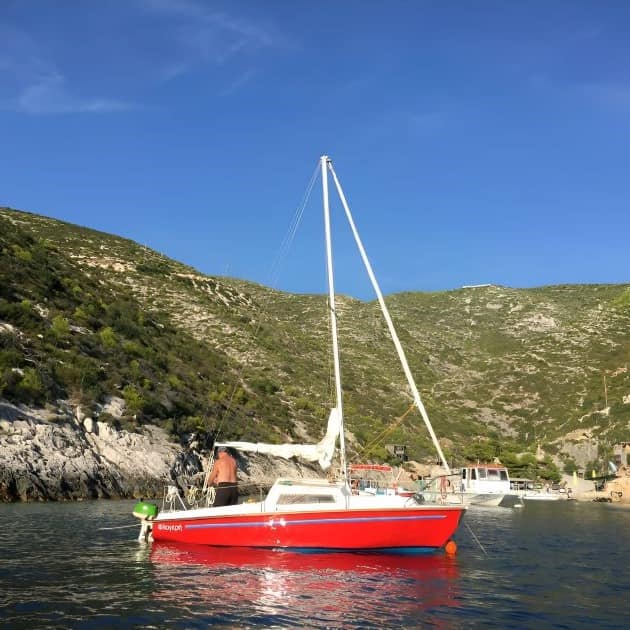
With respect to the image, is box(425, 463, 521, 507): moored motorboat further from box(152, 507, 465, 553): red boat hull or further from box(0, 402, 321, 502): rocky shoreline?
box(152, 507, 465, 553): red boat hull

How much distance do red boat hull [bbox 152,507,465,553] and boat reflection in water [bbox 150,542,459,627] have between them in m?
0.36

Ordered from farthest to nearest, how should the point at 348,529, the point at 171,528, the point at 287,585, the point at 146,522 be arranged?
the point at 146,522 → the point at 171,528 → the point at 348,529 → the point at 287,585

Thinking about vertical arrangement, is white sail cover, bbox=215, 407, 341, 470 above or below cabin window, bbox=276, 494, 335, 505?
above

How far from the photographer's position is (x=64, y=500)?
3278cm

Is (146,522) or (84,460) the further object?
(84,460)

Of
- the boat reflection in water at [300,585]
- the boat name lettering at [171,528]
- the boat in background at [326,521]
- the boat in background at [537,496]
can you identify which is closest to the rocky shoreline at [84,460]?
the boat name lettering at [171,528]

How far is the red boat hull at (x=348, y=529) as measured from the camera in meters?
20.1

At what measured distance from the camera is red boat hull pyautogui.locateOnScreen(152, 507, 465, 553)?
66.0ft

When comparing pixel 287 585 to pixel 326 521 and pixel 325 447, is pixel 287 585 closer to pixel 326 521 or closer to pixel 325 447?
pixel 326 521

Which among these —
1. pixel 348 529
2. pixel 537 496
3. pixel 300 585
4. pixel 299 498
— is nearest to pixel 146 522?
pixel 299 498

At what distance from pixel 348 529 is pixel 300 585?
415cm

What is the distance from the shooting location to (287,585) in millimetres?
16234

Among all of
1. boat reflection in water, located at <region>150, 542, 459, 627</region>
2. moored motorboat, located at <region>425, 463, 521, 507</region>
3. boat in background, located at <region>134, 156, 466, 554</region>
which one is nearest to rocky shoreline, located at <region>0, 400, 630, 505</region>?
boat in background, located at <region>134, 156, 466, 554</region>

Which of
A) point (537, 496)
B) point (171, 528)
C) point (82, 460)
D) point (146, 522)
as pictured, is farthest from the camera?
point (537, 496)
